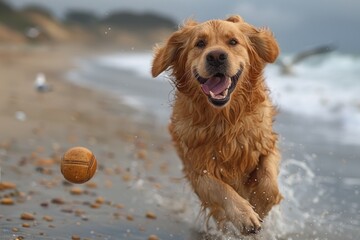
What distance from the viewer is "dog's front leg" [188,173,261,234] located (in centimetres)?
399

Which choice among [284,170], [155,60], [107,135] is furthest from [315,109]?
[155,60]

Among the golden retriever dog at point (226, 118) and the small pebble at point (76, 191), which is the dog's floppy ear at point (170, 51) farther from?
the small pebble at point (76, 191)

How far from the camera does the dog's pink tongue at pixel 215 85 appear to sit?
409 centimetres

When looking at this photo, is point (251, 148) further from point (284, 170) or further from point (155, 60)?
point (284, 170)

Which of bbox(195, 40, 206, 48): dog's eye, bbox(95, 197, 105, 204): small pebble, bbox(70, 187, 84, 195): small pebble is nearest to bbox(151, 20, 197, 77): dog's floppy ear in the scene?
bbox(195, 40, 206, 48): dog's eye

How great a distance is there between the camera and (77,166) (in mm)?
4293

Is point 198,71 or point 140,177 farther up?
point 198,71

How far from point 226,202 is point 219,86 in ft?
2.40

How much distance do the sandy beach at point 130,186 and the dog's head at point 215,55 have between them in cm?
107

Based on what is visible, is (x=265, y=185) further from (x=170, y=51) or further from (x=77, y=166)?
(x=77, y=166)

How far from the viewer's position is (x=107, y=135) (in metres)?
8.41

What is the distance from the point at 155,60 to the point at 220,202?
1158mm

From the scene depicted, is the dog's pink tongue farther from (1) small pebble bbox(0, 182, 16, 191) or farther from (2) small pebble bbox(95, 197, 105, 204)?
(1) small pebble bbox(0, 182, 16, 191)

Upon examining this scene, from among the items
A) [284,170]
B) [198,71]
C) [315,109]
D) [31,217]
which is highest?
[315,109]
